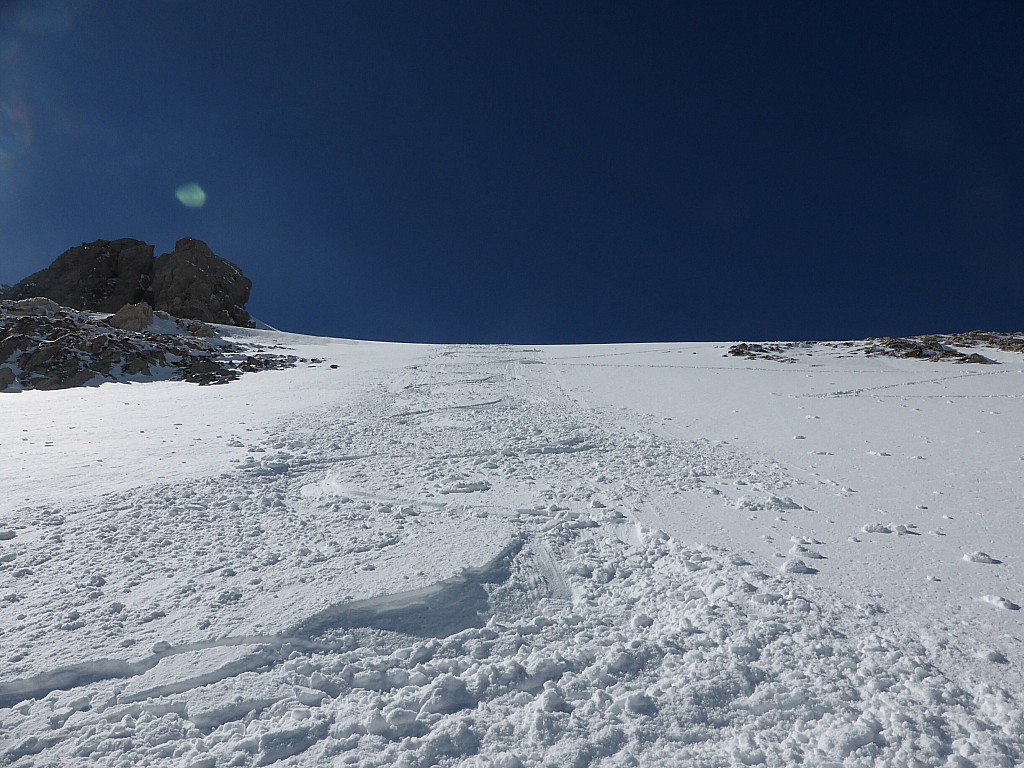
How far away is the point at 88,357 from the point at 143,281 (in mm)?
52563

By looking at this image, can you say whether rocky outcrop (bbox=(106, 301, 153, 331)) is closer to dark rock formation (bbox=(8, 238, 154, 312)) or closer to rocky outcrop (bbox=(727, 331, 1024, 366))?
rocky outcrop (bbox=(727, 331, 1024, 366))

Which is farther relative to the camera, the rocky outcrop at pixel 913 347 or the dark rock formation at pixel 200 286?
the dark rock formation at pixel 200 286

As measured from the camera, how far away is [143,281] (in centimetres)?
5522

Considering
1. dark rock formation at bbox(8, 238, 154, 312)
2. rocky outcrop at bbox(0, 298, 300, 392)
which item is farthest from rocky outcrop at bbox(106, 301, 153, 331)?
dark rock formation at bbox(8, 238, 154, 312)

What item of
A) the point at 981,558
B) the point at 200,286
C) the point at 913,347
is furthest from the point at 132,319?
the point at 200,286

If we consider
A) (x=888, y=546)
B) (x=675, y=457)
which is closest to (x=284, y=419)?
(x=675, y=457)

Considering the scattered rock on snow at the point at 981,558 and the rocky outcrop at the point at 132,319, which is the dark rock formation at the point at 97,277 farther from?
the scattered rock on snow at the point at 981,558

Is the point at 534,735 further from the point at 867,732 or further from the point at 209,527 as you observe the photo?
the point at 209,527

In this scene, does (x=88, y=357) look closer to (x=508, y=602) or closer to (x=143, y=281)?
(x=508, y=602)

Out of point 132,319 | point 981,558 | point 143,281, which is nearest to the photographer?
point 981,558

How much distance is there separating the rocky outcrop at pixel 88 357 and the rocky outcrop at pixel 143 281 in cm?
3371

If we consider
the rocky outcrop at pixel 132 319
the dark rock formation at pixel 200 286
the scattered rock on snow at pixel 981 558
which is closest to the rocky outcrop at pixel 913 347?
the scattered rock on snow at pixel 981 558

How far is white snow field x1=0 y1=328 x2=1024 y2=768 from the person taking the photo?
1706mm

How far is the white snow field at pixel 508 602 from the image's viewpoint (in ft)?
5.60
